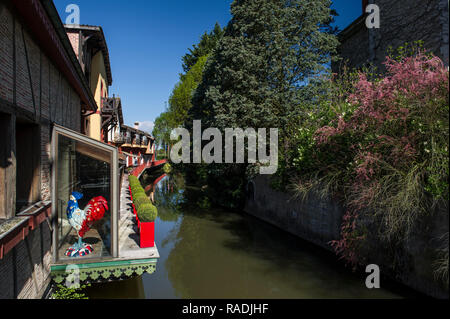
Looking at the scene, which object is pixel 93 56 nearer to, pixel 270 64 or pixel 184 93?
pixel 270 64

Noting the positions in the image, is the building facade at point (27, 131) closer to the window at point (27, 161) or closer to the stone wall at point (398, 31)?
the window at point (27, 161)

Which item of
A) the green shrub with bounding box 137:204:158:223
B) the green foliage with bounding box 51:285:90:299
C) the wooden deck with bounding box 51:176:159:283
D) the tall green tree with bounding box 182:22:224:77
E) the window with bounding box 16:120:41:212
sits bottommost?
the green foliage with bounding box 51:285:90:299

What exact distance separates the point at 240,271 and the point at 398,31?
37.7ft

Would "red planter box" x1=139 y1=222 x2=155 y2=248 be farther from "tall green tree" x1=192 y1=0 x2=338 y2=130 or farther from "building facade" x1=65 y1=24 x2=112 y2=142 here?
"building facade" x1=65 y1=24 x2=112 y2=142

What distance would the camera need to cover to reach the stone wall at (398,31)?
1031cm

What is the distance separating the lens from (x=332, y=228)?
967cm

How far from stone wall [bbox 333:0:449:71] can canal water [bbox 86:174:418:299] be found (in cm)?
675

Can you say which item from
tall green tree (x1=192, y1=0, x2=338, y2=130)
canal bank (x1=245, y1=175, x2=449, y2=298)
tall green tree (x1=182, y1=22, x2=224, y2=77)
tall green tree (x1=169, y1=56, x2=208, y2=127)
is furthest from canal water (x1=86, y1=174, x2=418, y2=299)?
tall green tree (x1=182, y1=22, x2=224, y2=77)

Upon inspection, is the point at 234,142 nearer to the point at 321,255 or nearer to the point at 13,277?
the point at 321,255

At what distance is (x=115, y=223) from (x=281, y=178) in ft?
25.6

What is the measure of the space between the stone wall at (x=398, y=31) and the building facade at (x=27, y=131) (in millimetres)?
9800

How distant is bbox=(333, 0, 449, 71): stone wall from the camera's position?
10.3 metres

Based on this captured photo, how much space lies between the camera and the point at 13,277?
4.30 meters

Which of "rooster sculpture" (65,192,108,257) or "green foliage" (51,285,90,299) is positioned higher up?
"rooster sculpture" (65,192,108,257)
